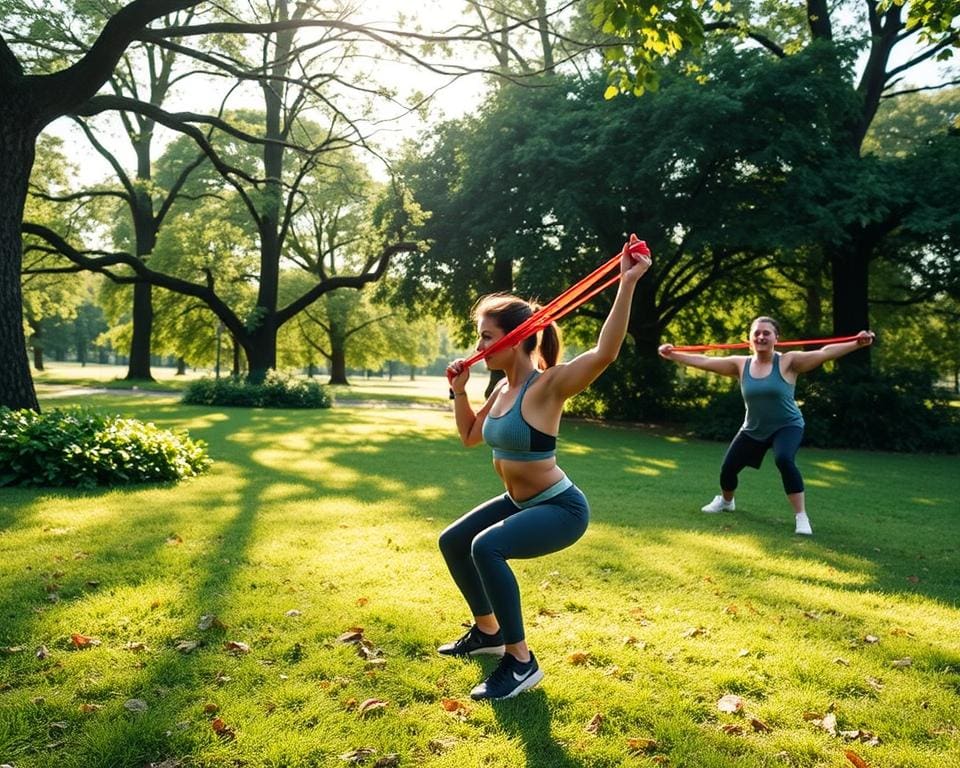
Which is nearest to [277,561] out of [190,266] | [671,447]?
[671,447]

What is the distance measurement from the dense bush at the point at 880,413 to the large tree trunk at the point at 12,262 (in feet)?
57.5

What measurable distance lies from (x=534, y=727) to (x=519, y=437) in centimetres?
141

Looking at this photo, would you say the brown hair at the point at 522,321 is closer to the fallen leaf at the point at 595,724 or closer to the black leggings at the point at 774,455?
the fallen leaf at the point at 595,724

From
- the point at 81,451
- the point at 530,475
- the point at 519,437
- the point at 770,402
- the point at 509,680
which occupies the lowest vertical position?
the point at 509,680

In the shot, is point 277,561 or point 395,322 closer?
point 277,561

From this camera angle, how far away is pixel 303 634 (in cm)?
429

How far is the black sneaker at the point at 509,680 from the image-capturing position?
11.7ft

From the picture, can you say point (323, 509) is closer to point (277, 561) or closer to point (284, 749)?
point (277, 561)

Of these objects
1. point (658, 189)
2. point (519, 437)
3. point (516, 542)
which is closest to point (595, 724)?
point (516, 542)

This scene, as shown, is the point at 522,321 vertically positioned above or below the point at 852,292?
below

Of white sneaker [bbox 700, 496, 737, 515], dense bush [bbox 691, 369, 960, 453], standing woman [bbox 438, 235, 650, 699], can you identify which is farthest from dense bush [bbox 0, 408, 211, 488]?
dense bush [bbox 691, 369, 960, 453]

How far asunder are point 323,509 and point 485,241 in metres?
16.5

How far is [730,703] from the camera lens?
3.57 metres

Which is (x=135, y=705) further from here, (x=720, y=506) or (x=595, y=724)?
(x=720, y=506)
